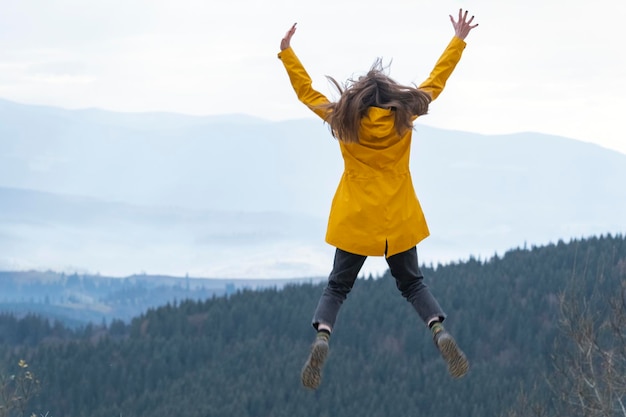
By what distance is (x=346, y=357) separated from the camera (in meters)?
174

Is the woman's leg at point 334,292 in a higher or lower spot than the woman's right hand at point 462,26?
lower

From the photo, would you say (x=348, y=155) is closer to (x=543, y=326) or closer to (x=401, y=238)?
(x=401, y=238)

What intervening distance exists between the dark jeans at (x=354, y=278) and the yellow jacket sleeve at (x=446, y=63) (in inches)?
59.9

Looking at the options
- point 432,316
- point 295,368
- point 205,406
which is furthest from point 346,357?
point 432,316

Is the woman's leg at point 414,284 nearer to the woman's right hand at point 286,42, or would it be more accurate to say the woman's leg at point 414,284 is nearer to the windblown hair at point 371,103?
the windblown hair at point 371,103

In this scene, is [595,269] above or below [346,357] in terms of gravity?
above

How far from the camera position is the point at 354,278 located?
35.7 feet

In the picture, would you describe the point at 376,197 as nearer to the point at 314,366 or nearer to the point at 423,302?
the point at 423,302

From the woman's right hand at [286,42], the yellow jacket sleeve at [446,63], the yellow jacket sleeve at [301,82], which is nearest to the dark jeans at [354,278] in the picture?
the yellow jacket sleeve at [301,82]

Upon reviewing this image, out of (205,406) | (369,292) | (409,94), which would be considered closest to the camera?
(409,94)

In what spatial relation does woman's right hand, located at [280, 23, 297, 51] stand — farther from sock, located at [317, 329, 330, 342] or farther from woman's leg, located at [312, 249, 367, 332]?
sock, located at [317, 329, 330, 342]

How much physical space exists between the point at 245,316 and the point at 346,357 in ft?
98.3

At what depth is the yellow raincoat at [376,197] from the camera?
10281mm

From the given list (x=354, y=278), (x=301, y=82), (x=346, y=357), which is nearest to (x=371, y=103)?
(x=301, y=82)
